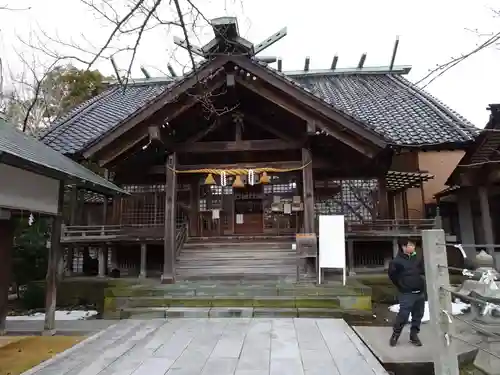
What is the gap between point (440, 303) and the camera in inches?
146

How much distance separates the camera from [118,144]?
10.7 meters

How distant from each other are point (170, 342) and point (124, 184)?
8745 millimetres

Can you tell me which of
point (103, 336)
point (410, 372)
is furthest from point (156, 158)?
point (410, 372)

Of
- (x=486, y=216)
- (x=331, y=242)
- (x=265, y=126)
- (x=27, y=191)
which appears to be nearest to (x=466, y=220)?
(x=486, y=216)

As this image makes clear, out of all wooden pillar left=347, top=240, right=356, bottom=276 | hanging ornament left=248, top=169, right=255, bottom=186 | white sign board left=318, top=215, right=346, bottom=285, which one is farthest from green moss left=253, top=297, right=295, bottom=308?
hanging ornament left=248, top=169, right=255, bottom=186

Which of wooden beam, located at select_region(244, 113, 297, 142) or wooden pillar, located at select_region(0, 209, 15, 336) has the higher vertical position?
wooden beam, located at select_region(244, 113, 297, 142)

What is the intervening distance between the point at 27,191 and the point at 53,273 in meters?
2.03

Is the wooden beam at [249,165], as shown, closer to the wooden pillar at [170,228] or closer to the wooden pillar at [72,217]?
the wooden pillar at [170,228]

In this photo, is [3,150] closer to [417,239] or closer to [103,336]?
[103,336]

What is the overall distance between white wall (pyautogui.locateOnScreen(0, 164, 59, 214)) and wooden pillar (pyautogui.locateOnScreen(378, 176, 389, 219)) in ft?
31.1

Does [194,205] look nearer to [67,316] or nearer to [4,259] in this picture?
[67,316]

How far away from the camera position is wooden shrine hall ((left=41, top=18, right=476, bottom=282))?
407 inches

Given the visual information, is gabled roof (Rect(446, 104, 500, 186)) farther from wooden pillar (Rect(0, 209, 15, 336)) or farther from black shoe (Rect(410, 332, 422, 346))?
wooden pillar (Rect(0, 209, 15, 336))

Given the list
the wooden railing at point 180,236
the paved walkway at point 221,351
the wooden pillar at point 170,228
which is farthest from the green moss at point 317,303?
the wooden railing at point 180,236
